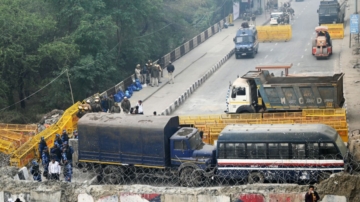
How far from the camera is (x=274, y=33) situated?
5478cm

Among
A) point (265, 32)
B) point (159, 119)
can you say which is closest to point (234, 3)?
point (265, 32)

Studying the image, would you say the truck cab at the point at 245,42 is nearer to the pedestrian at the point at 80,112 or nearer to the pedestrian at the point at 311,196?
the pedestrian at the point at 80,112

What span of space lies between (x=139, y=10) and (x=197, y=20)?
16.8 m

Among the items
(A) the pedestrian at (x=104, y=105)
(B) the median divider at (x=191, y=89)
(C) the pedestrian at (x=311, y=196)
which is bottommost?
(B) the median divider at (x=191, y=89)

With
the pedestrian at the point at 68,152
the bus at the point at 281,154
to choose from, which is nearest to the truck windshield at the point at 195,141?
the bus at the point at 281,154

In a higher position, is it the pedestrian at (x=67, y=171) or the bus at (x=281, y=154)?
the bus at (x=281, y=154)

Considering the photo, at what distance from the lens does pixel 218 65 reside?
152ft

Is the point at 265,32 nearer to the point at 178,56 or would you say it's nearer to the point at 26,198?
the point at 178,56

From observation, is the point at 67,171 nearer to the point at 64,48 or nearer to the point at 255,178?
the point at 255,178

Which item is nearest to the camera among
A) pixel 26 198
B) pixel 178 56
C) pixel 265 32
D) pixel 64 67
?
pixel 26 198

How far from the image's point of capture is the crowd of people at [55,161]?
23031 millimetres

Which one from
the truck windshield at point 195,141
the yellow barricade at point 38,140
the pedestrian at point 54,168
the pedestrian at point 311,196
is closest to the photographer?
the pedestrian at point 311,196

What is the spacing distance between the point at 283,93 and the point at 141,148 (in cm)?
895

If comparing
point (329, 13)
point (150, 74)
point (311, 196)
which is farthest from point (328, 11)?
point (311, 196)
